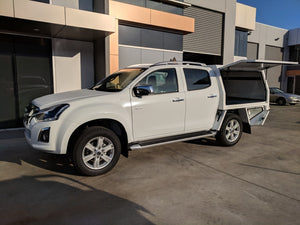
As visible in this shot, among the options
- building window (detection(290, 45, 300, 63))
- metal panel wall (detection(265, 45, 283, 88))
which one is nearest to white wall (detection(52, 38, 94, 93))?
metal panel wall (detection(265, 45, 283, 88))

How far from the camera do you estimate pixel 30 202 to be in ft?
10.9

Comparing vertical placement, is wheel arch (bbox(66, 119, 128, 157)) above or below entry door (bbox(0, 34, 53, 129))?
below

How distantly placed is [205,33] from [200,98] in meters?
10.9

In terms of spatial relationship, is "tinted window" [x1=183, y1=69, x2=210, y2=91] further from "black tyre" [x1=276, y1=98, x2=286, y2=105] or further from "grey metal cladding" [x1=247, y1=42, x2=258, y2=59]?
"grey metal cladding" [x1=247, y1=42, x2=258, y2=59]

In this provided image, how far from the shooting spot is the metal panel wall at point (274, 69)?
25877mm

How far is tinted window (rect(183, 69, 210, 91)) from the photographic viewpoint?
5207mm

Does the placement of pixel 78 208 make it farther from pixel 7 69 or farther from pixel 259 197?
pixel 7 69

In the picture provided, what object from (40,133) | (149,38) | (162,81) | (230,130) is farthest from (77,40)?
(230,130)

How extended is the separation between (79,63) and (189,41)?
7.07 metres

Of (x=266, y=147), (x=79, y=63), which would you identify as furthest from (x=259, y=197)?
(x=79, y=63)

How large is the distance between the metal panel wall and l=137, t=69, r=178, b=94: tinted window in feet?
79.6

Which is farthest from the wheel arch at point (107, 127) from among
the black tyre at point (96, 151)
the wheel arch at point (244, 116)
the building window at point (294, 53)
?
the building window at point (294, 53)

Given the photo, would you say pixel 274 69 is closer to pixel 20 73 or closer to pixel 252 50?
pixel 252 50

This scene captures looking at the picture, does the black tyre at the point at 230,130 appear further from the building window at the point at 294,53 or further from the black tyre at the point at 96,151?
the building window at the point at 294,53
